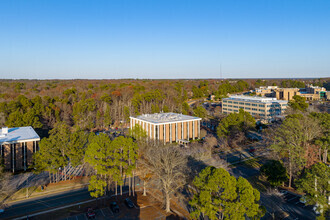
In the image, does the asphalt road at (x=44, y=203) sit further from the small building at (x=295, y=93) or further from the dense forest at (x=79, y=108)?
Answer: the small building at (x=295, y=93)

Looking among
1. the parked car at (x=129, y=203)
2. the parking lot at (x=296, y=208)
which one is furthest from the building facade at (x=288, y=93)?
the parked car at (x=129, y=203)

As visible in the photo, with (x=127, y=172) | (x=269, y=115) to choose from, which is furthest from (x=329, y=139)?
(x=269, y=115)

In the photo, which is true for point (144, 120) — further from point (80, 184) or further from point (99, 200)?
point (99, 200)

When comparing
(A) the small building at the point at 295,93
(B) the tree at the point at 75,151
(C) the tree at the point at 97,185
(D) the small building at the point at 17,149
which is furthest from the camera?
(A) the small building at the point at 295,93

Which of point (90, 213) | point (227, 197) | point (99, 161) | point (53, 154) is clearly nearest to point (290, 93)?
point (227, 197)

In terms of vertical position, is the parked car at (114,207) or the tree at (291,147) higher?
the tree at (291,147)

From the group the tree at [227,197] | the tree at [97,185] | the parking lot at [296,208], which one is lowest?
the parking lot at [296,208]
